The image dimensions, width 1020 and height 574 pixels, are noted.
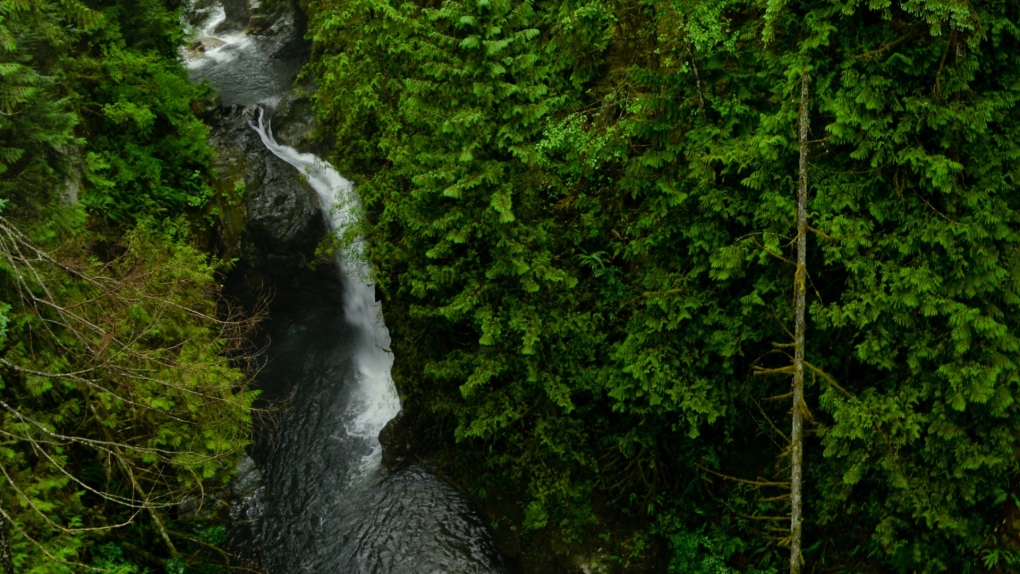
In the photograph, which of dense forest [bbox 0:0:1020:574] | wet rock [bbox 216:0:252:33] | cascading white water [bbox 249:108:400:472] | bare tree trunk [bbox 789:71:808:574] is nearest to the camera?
bare tree trunk [bbox 789:71:808:574]

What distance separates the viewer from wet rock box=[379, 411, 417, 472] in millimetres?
12703

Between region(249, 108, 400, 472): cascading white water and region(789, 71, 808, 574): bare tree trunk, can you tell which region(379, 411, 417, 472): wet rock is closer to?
region(249, 108, 400, 472): cascading white water

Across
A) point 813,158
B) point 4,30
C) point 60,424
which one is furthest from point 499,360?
point 4,30

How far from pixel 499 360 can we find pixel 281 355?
8.07m

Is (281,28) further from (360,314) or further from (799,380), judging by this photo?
(799,380)

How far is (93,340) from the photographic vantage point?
7.30 metres

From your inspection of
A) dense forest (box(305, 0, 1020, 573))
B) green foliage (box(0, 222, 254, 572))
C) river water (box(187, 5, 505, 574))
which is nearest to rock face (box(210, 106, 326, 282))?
river water (box(187, 5, 505, 574))

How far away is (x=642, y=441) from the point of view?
987 centimetres

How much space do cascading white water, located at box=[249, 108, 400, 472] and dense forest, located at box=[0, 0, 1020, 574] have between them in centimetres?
195

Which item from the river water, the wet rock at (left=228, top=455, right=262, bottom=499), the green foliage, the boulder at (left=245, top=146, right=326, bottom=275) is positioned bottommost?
the wet rock at (left=228, top=455, right=262, bottom=499)

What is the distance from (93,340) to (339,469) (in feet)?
21.3

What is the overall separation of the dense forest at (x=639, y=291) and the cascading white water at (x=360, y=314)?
1.95 metres

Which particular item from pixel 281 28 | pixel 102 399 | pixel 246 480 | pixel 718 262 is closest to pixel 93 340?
pixel 102 399

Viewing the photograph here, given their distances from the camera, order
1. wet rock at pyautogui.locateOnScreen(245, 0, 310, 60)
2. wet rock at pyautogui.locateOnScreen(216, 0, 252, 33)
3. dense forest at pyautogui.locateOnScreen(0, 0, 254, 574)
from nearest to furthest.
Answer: dense forest at pyautogui.locateOnScreen(0, 0, 254, 574)
wet rock at pyautogui.locateOnScreen(245, 0, 310, 60)
wet rock at pyautogui.locateOnScreen(216, 0, 252, 33)
